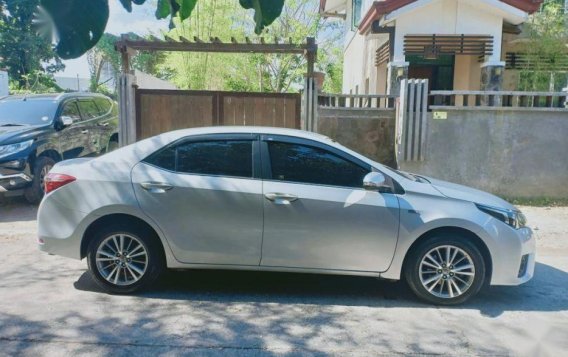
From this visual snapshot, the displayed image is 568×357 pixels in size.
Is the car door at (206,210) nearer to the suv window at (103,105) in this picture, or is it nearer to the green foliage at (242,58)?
the suv window at (103,105)

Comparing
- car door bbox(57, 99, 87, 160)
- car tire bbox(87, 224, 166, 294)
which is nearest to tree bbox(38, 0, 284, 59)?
car tire bbox(87, 224, 166, 294)

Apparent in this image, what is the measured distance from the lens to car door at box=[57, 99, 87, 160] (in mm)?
8836

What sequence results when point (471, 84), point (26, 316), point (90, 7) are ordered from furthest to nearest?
1. point (471, 84)
2. point (26, 316)
3. point (90, 7)

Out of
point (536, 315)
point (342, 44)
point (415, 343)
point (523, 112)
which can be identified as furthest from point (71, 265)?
point (342, 44)

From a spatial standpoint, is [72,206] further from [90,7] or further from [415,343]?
[90,7]

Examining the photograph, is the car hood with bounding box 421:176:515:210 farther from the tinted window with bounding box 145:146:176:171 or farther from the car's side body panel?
the tinted window with bounding box 145:146:176:171

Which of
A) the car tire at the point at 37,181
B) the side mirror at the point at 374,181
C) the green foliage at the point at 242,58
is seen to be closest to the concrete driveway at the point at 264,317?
the side mirror at the point at 374,181

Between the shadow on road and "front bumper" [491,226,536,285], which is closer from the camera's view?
"front bumper" [491,226,536,285]

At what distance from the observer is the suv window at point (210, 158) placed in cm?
484

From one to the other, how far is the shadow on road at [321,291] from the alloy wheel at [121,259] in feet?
0.77

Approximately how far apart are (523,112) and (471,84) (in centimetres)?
342

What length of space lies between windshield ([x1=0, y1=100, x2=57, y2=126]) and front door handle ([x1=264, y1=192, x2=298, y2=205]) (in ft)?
18.6

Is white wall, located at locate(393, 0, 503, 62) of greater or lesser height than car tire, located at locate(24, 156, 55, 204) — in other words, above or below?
above

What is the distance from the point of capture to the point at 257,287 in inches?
203
